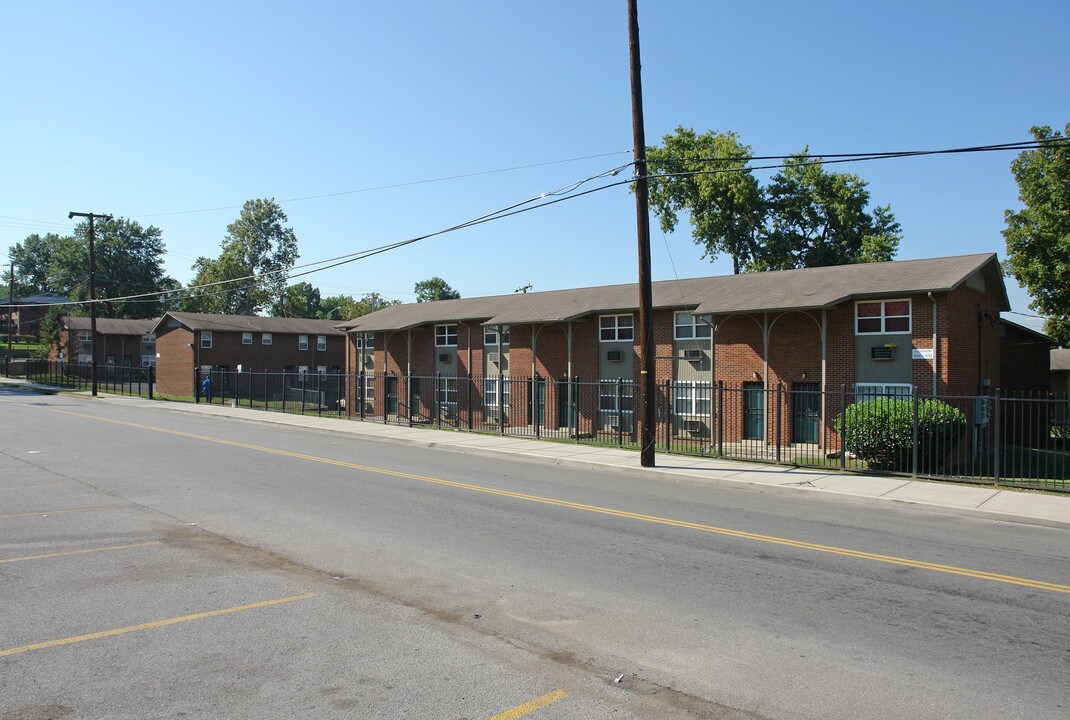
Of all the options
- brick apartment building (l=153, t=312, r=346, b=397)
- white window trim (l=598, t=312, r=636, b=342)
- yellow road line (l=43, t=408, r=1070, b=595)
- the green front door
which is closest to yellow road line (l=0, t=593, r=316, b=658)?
yellow road line (l=43, t=408, r=1070, b=595)

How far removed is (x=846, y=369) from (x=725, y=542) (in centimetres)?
1593

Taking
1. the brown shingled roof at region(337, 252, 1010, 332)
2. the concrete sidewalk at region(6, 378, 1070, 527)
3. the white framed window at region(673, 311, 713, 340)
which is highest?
the brown shingled roof at region(337, 252, 1010, 332)

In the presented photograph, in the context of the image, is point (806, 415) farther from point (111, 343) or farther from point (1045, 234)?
point (111, 343)

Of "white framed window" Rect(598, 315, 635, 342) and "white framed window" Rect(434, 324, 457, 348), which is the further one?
"white framed window" Rect(434, 324, 457, 348)

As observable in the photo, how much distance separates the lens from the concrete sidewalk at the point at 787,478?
1271cm

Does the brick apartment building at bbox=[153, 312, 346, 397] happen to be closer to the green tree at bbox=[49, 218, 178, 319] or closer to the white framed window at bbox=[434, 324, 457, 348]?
the white framed window at bbox=[434, 324, 457, 348]

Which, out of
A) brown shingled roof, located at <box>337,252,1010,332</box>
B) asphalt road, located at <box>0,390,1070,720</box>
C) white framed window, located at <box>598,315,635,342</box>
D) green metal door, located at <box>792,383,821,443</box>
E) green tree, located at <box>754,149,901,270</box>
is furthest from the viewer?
green tree, located at <box>754,149,901,270</box>

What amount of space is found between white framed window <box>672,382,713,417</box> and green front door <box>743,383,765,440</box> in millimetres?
1385

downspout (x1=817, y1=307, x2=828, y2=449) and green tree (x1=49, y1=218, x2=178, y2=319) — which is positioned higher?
green tree (x1=49, y1=218, x2=178, y2=319)

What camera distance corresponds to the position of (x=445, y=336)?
3625 cm

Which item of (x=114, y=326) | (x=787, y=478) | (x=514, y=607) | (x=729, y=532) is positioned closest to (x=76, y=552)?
(x=514, y=607)

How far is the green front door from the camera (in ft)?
83.4

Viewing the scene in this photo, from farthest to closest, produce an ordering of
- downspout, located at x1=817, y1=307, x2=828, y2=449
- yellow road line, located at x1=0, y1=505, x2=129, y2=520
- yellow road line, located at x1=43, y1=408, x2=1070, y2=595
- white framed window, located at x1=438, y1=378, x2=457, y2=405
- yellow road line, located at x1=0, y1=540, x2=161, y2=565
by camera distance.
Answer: white framed window, located at x1=438, y1=378, x2=457, y2=405 → downspout, located at x1=817, y1=307, x2=828, y2=449 → yellow road line, located at x1=0, y1=505, x2=129, y2=520 → yellow road line, located at x1=0, y1=540, x2=161, y2=565 → yellow road line, located at x1=43, y1=408, x2=1070, y2=595

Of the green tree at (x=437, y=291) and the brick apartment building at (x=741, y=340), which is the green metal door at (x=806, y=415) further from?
the green tree at (x=437, y=291)
